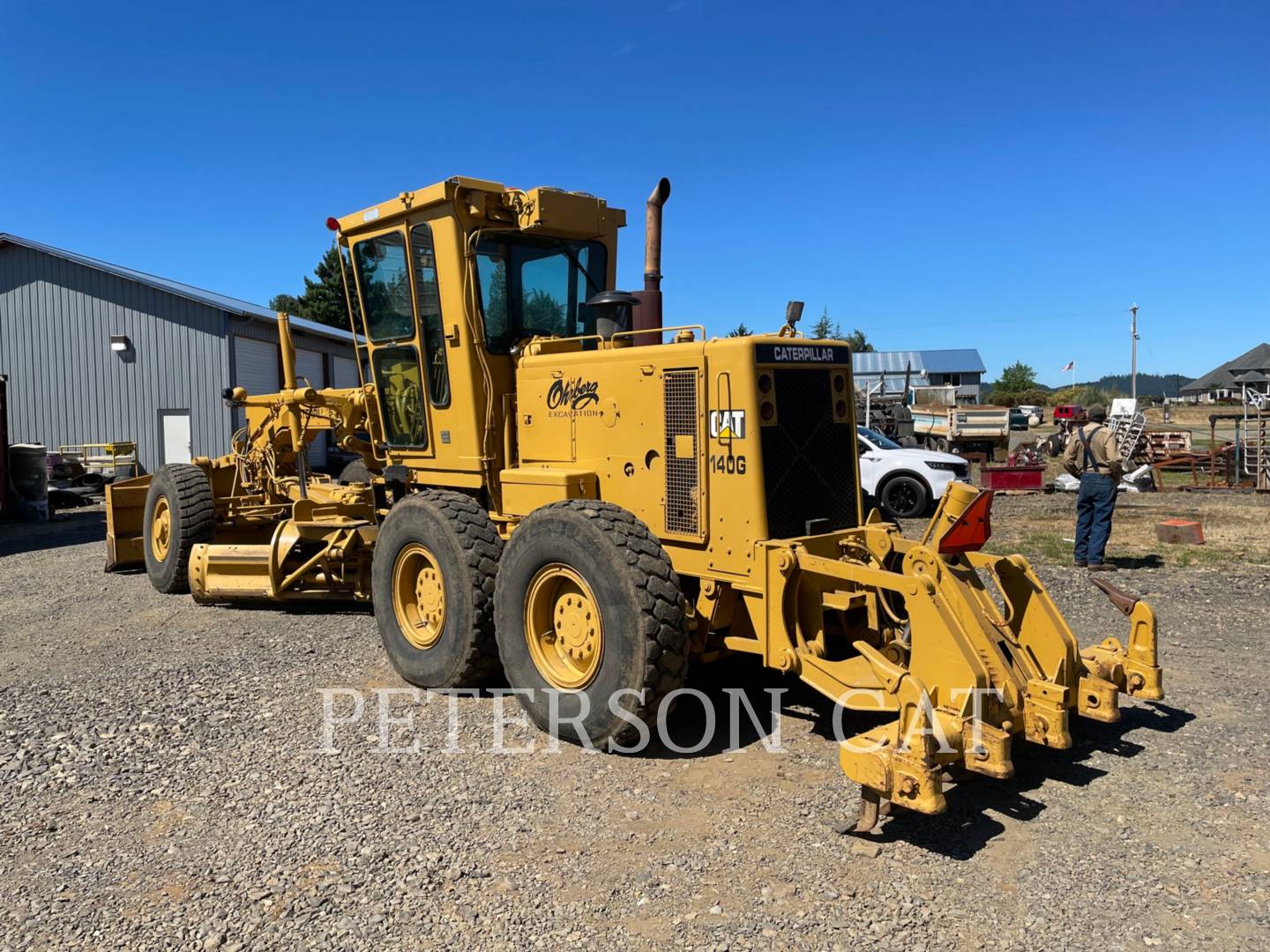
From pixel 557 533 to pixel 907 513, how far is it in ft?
37.3

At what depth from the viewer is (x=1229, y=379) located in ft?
→ 238

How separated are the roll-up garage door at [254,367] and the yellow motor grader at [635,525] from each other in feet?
51.3

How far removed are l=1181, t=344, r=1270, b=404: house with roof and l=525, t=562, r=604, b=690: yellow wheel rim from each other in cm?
5767

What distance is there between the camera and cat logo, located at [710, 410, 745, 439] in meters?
4.79

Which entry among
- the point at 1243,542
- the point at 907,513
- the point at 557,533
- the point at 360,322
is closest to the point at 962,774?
the point at 557,533

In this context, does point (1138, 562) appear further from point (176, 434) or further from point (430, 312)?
point (176, 434)

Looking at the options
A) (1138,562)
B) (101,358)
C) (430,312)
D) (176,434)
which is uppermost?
(101,358)

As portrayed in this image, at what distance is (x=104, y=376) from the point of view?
21.6 meters

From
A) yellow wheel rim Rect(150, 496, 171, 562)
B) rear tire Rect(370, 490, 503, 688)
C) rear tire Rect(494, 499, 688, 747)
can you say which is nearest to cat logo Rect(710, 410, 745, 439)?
rear tire Rect(494, 499, 688, 747)

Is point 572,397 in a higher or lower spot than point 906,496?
higher

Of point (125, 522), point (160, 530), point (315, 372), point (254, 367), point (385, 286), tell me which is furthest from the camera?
point (315, 372)

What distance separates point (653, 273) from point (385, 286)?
198cm

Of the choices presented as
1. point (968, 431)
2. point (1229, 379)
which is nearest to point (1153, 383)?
point (1229, 379)

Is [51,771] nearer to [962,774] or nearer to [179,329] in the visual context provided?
[962,774]
